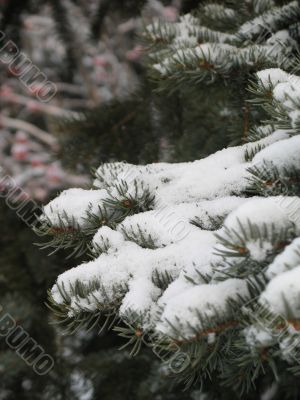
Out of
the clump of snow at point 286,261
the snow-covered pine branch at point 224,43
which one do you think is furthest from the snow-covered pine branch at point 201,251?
the snow-covered pine branch at point 224,43

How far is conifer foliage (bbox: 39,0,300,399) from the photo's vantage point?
20.3 inches

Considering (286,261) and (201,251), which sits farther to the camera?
(201,251)

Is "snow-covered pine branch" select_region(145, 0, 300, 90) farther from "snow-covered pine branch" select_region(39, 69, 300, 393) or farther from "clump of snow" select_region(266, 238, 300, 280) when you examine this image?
"clump of snow" select_region(266, 238, 300, 280)

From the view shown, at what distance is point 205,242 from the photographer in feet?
2.14

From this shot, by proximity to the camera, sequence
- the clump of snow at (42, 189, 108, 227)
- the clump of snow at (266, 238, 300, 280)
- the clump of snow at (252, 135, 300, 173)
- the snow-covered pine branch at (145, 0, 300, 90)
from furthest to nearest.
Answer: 1. the snow-covered pine branch at (145, 0, 300, 90)
2. the clump of snow at (42, 189, 108, 227)
3. the clump of snow at (252, 135, 300, 173)
4. the clump of snow at (266, 238, 300, 280)

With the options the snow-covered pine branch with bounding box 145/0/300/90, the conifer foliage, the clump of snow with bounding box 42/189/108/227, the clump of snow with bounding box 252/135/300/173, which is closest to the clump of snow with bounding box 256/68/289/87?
A: the conifer foliage

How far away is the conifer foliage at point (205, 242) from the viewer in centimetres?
52

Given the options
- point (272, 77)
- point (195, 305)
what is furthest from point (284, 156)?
point (195, 305)

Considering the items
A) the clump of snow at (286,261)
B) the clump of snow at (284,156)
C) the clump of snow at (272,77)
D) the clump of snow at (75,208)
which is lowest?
the clump of snow at (286,261)

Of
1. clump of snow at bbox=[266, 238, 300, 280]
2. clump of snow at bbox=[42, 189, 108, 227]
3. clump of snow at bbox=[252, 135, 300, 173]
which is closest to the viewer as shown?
clump of snow at bbox=[266, 238, 300, 280]

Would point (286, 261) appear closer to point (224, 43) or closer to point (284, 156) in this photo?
point (284, 156)

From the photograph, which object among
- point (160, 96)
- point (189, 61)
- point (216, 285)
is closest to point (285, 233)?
point (216, 285)

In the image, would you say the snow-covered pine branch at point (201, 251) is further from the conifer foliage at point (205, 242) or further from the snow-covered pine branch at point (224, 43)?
the snow-covered pine branch at point (224, 43)

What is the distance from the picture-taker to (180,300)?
539 mm
